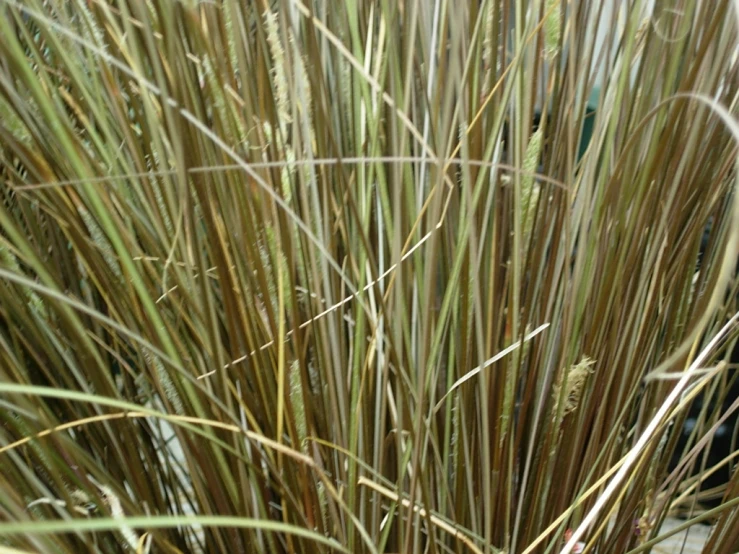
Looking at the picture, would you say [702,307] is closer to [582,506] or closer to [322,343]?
[582,506]

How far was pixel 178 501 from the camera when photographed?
1.60 feet

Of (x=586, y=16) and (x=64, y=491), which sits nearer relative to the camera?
(x=64, y=491)

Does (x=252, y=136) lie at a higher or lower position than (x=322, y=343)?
higher

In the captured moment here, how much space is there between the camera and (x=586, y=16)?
428 mm

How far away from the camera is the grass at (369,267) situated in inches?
14.1

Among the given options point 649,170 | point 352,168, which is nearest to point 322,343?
point 352,168

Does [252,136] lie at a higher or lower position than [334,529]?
higher

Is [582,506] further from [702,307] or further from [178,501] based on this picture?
[178,501]

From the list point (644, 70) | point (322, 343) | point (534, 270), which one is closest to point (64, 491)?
point (322, 343)

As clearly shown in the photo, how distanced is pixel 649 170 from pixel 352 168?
185 mm

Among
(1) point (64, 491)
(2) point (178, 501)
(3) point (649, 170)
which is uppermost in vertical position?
(3) point (649, 170)

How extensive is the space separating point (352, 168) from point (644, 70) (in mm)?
198

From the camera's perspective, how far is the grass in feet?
1.18

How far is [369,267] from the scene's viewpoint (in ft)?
1.33
